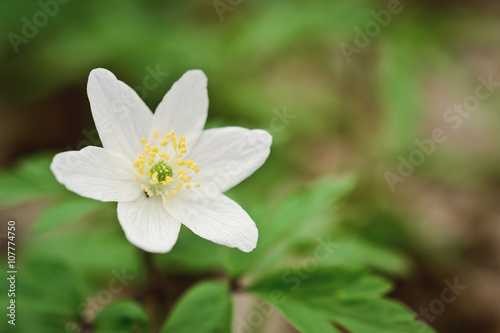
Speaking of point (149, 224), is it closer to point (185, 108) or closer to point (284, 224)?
point (185, 108)


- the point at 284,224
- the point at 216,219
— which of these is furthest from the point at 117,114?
the point at 284,224

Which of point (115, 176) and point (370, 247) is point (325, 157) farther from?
point (115, 176)

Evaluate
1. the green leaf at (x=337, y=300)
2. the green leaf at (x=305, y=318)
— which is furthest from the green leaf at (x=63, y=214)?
the green leaf at (x=305, y=318)

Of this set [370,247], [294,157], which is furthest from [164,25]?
[370,247]

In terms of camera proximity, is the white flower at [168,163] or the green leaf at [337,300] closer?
the white flower at [168,163]

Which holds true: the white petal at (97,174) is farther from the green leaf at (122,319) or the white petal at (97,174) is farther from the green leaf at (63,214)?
the green leaf at (122,319)

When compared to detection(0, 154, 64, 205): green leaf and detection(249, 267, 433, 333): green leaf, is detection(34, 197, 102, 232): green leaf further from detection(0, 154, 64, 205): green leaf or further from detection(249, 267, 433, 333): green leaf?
detection(249, 267, 433, 333): green leaf
